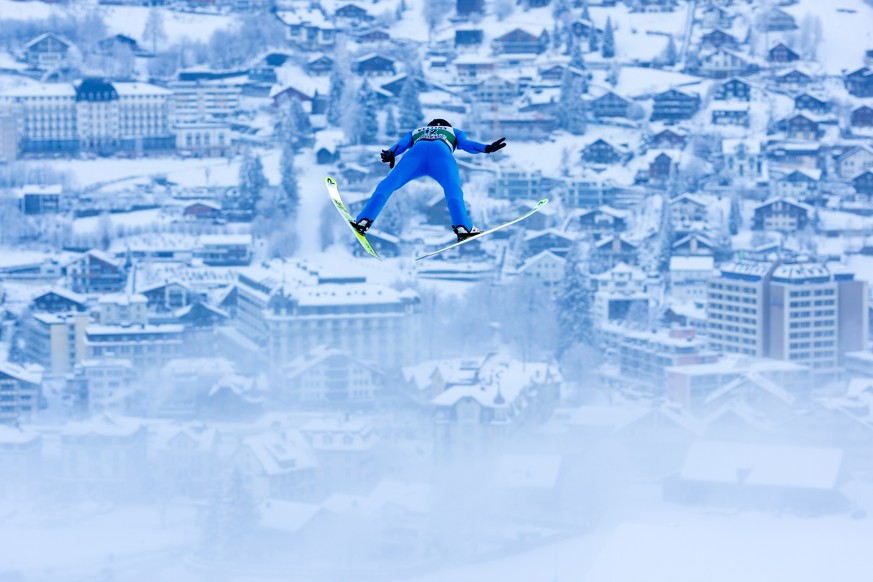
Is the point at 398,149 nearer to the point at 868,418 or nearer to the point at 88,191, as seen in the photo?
the point at 868,418

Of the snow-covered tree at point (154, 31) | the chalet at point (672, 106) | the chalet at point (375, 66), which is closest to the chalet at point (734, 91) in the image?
the chalet at point (672, 106)

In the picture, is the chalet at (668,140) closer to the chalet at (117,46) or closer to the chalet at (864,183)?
the chalet at (864,183)

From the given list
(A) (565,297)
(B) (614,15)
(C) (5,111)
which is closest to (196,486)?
(A) (565,297)

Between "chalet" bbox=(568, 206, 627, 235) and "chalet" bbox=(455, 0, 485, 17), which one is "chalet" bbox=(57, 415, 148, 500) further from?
"chalet" bbox=(455, 0, 485, 17)

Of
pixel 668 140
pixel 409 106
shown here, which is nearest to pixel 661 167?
pixel 668 140

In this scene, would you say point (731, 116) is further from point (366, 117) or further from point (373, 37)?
point (373, 37)

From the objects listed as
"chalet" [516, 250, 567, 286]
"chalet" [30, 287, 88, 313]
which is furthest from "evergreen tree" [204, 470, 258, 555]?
"chalet" [516, 250, 567, 286]

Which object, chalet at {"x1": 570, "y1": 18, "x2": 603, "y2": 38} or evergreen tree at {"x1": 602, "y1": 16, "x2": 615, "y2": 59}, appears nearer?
evergreen tree at {"x1": 602, "y1": 16, "x2": 615, "y2": 59}
